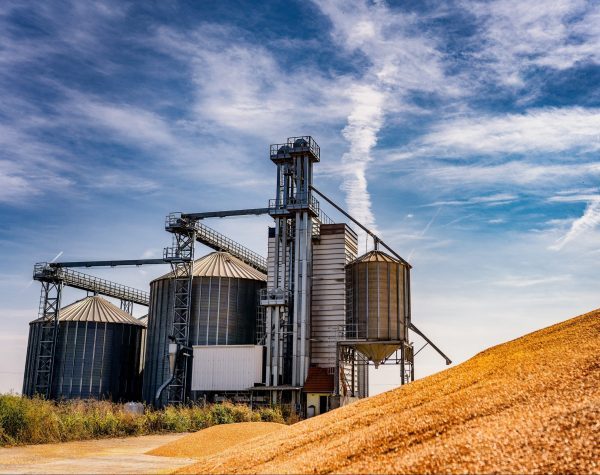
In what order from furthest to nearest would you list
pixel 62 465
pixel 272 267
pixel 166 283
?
pixel 166 283, pixel 272 267, pixel 62 465

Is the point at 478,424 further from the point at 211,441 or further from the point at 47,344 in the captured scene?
the point at 47,344

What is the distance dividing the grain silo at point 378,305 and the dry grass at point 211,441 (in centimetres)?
1513

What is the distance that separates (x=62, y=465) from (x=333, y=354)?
23.2 metres

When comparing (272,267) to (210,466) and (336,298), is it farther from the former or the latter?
(210,466)

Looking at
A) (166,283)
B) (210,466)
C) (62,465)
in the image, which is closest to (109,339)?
(166,283)

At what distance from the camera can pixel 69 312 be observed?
4775 centimetres

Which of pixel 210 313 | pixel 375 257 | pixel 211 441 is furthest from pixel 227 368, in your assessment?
pixel 211 441

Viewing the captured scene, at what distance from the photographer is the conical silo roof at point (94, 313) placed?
1839 inches

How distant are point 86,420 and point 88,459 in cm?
731

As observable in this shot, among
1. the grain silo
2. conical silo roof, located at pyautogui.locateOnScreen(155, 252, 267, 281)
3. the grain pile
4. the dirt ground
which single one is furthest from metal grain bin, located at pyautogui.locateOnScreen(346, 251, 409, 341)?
the grain pile

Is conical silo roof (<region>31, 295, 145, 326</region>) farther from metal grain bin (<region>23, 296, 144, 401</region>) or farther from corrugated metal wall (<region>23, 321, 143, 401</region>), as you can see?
corrugated metal wall (<region>23, 321, 143, 401</region>)

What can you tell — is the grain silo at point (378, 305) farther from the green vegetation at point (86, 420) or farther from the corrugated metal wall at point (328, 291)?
the green vegetation at point (86, 420)

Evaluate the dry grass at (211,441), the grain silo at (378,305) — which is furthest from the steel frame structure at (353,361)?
the dry grass at (211,441)

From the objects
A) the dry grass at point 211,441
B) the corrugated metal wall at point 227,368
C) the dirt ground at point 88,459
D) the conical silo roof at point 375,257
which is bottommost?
the dirt ground at point 88,459
